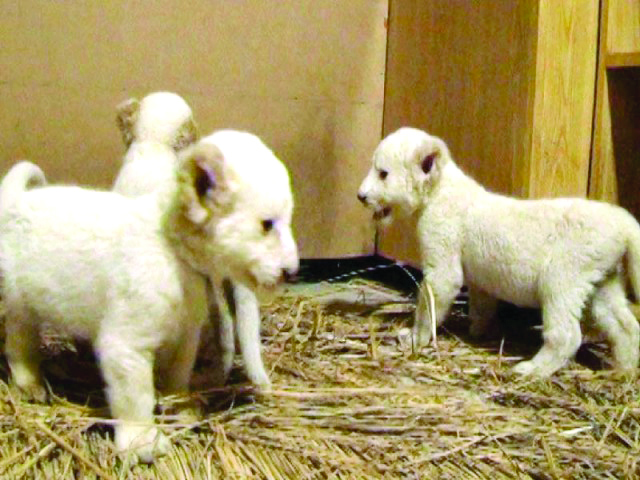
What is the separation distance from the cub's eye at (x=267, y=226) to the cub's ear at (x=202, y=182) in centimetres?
13

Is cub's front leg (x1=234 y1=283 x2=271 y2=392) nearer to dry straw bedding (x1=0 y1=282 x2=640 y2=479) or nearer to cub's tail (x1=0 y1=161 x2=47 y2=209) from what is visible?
dry straw bedding (x1=0 y1=282 x2=640 y2=479)

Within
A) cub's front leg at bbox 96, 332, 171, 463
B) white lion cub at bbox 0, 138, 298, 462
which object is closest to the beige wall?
white lion cub at bbox 0, 138, 298, 462

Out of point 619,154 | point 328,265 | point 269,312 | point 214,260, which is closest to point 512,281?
point 619,154

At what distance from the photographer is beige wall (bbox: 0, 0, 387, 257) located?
4574mm

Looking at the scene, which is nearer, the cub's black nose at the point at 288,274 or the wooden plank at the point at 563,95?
the cub's black nose at the point at 288,274

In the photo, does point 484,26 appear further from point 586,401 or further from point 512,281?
point 586,401

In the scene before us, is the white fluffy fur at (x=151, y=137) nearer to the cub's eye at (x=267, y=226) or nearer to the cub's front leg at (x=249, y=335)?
the cub's front leg at (x=249, y=335)

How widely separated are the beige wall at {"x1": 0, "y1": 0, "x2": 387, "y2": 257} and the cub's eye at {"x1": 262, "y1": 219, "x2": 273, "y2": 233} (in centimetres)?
222

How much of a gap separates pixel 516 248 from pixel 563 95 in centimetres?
76

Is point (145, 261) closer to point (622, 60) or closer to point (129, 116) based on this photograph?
point (129, 116)

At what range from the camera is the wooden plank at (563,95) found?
3.96 m

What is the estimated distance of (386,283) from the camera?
540 cm

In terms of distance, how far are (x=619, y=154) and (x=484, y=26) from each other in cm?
84

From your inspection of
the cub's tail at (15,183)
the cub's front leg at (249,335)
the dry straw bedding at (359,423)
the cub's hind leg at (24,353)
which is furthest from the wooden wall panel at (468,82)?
the cub's hind leg at (24,353)
